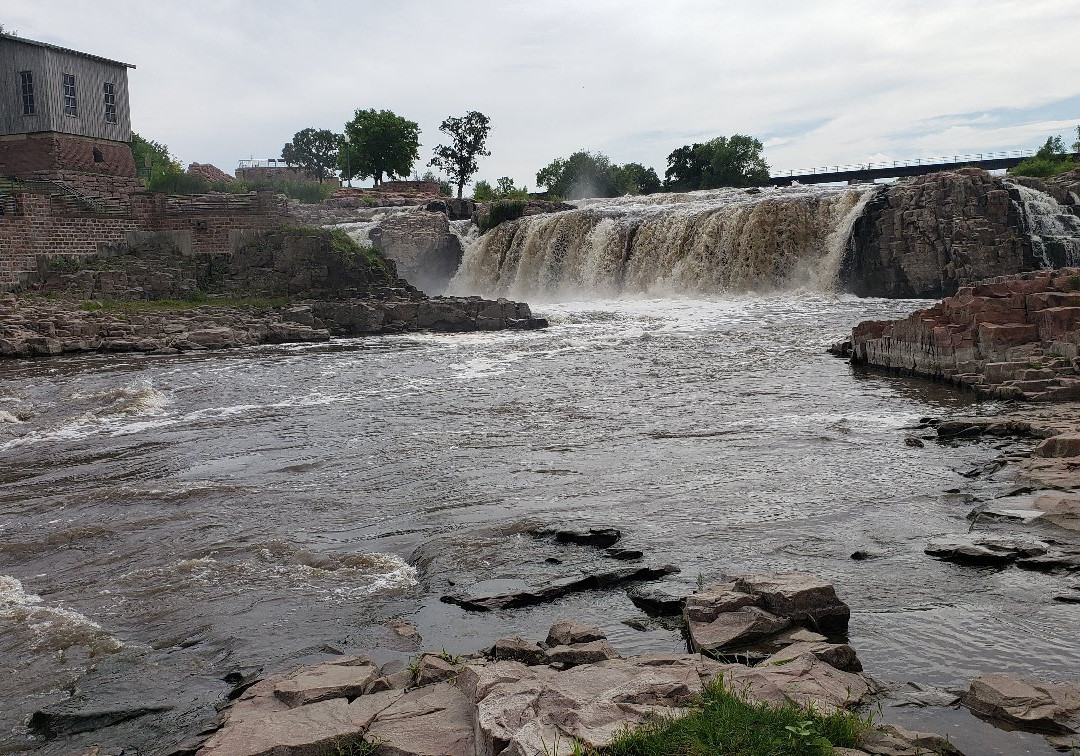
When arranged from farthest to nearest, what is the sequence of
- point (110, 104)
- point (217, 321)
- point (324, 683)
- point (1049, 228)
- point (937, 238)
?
point (110, 104)
point (937, 238)
point (1049, 228)
point (217, 321)
point (324, 683)

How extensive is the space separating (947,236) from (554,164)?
179ft

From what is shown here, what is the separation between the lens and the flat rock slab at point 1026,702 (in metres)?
4.45

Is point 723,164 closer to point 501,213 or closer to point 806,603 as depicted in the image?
point 501,213

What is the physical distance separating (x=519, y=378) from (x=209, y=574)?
12343 mm

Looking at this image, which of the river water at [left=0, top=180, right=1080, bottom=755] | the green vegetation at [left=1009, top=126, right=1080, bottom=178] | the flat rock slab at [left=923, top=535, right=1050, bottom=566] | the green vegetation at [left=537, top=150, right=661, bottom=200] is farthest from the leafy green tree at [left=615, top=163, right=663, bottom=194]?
the flat rock slab at [left=923, top=535, right=1050, bottom=566]

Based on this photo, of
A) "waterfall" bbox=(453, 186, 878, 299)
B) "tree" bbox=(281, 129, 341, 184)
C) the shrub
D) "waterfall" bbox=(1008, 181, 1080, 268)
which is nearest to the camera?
"waterfall" bbox=(1008, 181, 1080, 268)

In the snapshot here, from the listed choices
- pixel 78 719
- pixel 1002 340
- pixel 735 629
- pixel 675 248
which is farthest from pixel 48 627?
pixel 675 248

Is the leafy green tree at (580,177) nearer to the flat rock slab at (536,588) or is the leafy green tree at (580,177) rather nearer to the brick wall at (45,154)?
the brick wall at (45,154)

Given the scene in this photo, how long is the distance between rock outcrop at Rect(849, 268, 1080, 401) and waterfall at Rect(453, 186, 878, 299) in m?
13.5

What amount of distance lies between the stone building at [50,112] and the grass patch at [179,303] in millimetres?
8343

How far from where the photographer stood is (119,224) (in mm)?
34594

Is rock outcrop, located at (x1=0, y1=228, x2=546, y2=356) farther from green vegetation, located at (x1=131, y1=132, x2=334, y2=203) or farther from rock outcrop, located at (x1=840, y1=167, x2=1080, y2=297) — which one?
rock outcrop, located at (x1=840, y1=167, x2=1080, y2=297)

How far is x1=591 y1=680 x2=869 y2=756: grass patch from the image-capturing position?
12.5 feet

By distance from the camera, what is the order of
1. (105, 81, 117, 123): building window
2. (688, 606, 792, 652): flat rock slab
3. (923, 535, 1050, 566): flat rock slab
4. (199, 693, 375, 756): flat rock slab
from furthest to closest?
(105, 81, 117, 123): building window → (923, 535, 1050, 566): flat rock slab → (688, 606, 792, 652): flat rock slab → (199, 693, 375, 756): flat rock slab
